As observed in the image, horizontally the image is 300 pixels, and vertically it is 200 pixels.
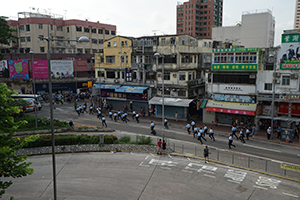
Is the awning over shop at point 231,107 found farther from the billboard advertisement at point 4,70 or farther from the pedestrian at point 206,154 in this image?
the billboard advertisement at point 4,70

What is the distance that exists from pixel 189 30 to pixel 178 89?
197ft

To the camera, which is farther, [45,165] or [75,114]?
[75,114]

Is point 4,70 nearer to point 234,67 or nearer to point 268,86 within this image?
point 234,67

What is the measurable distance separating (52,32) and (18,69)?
588 inches

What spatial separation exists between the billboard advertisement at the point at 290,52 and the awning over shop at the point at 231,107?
5.52 meters

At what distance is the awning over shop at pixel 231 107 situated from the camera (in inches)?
1124

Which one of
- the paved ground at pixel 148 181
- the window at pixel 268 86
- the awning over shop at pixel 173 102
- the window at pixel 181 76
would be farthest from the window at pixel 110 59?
the paved ground at pixel 148 181

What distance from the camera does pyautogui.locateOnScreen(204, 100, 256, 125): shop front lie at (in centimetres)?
2878

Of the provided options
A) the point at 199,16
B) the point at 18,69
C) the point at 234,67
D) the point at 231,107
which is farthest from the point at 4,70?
the point at 199,16

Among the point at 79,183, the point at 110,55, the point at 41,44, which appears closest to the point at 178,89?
the point at 110,55

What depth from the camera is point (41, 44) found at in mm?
60219

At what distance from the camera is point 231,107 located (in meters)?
29.9

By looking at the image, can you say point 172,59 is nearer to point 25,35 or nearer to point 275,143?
point 275,143

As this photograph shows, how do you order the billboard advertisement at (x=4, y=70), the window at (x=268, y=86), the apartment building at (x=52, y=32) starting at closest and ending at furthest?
the window at (x=268, y=86), the billboard advertisement at (x=4, y=70), the apartment building at (x=52, y=32)
